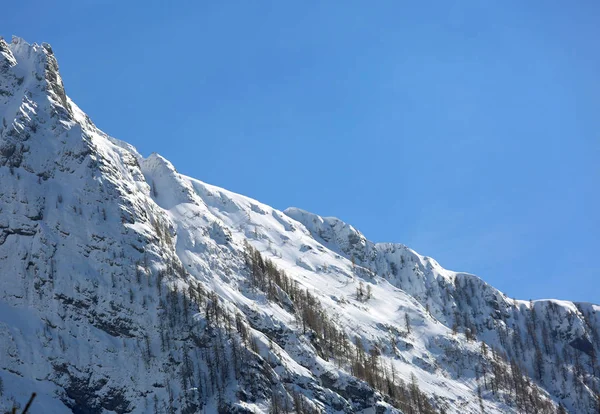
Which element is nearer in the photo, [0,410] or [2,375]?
[0,410]

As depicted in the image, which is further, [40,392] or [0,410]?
[40,392]

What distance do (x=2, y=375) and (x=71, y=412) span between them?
17589mm

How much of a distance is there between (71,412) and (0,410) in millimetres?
20207

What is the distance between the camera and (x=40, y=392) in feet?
650

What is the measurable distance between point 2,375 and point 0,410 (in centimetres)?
1645

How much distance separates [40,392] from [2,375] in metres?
9.27

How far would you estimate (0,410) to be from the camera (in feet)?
596

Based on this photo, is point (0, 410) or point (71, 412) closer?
point (0, 410)

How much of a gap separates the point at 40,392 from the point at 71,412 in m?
8.38

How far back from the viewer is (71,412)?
198500mm

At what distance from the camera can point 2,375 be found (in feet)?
646
